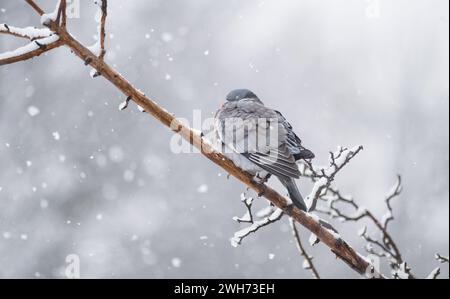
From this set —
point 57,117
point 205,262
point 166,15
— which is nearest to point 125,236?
point 205,262

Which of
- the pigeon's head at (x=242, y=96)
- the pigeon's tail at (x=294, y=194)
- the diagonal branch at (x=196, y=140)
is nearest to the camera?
the diagonal branch at (x=196, y=140)

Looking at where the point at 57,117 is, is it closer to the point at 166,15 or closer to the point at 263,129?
the point at 166,15

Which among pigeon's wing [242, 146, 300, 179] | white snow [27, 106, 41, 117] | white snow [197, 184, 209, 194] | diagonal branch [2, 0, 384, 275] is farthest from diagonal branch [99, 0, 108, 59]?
white snow [197, 184, 209, 194]

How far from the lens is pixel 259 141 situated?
3.32 metres

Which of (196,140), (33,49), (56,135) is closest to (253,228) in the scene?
(196,140)

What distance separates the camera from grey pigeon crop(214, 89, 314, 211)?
9.69 ft

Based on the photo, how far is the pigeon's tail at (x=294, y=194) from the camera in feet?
8.11

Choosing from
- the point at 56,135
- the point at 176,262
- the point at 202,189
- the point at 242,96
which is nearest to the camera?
the point at 242,96

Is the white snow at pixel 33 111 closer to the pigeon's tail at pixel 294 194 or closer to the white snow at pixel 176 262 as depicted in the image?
the white snow at pixel 176 262

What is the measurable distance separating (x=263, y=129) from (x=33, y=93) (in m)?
11.4

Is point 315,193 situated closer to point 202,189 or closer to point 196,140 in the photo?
point 196,140

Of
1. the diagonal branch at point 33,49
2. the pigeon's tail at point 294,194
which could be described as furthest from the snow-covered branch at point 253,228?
the diagonal branch at point 33,49

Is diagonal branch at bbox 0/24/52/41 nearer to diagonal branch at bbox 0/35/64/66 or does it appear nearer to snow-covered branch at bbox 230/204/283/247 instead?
diagonal branch at bbox 0/35/64/66

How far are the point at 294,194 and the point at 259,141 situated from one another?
2.47ft
